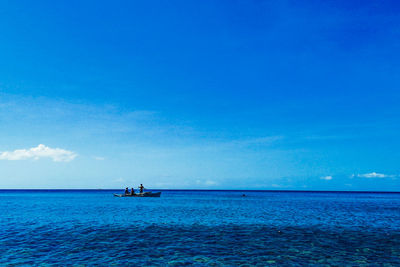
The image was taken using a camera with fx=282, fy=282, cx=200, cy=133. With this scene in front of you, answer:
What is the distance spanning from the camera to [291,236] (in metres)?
25.2

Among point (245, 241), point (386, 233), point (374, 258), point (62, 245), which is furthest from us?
point (386, 233)

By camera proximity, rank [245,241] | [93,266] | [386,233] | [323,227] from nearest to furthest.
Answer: [93,266] < [245,241] < [386,233] < [323,227]

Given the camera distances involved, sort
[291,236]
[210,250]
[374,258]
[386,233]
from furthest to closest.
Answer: [386,233] → [291,236] → [210,250] → [374,258]

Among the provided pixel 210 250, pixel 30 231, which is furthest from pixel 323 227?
pixel 30 231

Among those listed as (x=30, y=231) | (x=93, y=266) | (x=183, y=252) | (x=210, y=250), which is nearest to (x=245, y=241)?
(x=210, y=250)

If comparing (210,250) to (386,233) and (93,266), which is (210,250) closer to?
(93,266)

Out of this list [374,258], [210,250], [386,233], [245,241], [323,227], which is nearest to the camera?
[374,258]

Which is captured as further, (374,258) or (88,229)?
(88,229)

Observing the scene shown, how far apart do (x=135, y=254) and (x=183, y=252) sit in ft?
10.7

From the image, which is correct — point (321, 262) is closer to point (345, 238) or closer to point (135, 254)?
point (345, 238)

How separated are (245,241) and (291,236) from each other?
4.88 m

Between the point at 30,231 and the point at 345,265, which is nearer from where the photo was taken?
the point at 345,265

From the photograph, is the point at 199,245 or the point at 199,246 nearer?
the point at 199,246

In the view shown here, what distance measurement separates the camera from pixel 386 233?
2745 centimetres
